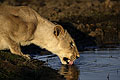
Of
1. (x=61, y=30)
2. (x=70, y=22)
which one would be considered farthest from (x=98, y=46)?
(x=61, y=30)

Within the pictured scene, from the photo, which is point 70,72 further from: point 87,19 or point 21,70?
point 87,19

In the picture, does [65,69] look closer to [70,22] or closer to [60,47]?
[60,47]

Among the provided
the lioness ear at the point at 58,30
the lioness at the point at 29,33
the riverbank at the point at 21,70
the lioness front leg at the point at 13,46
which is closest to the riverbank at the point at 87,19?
the lioness at the point at 29,33

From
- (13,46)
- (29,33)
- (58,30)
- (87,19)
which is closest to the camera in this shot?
(13,46)

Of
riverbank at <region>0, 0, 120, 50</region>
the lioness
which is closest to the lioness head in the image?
the lioness

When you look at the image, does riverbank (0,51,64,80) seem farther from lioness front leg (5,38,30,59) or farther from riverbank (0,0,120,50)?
riverbank (0,0,120,50)

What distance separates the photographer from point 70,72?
12523mm

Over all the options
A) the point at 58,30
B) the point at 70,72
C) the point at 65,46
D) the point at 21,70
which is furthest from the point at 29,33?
the point at 21,70

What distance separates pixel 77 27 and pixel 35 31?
883 cm

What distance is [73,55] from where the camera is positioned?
44.0ft

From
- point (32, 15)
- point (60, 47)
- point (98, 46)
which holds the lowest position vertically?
point (98, 46)

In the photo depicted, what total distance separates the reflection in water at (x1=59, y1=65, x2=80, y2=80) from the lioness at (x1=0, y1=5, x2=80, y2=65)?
0.29 meters

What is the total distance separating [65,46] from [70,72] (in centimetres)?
109

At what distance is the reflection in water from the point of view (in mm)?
11659
